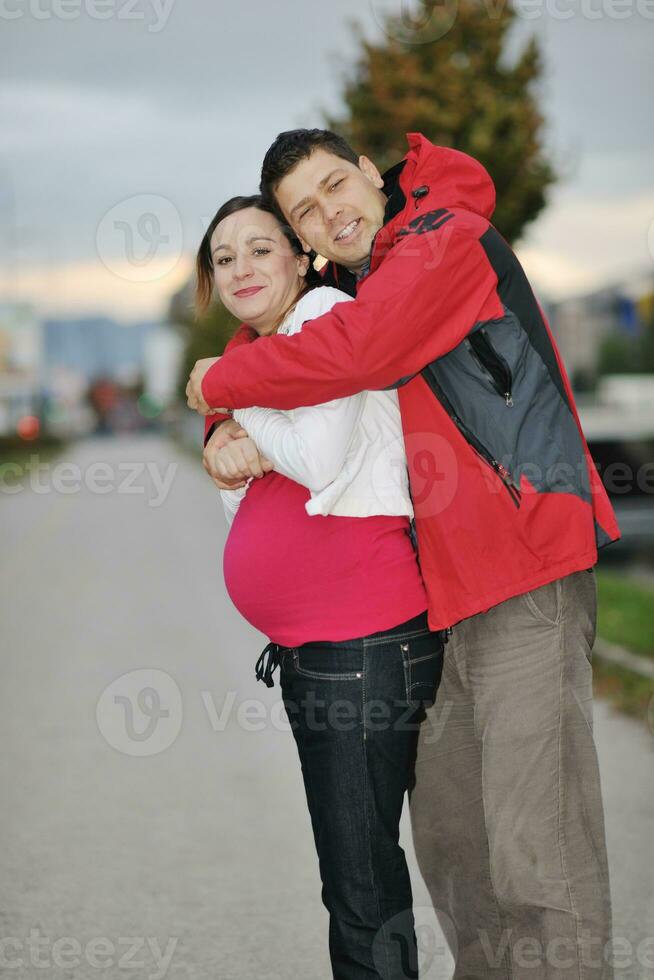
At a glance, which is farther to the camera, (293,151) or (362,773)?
(293,151)

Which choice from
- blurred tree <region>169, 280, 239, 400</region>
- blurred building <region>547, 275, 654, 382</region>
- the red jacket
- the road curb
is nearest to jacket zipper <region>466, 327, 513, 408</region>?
the red jacket

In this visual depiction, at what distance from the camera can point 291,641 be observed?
236 centimetres

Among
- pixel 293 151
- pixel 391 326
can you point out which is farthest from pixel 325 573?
pixel 293 151

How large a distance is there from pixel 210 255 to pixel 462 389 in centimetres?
76

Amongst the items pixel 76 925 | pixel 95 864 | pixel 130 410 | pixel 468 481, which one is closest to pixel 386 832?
pixel 468 481

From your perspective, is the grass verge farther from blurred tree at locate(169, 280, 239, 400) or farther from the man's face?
blurred tree at locate(169, 280, 239, 400)

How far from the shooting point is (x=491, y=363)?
2262 millimetres

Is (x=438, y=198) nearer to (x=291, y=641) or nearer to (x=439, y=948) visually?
(x=291, y=641)

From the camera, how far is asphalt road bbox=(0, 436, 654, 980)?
3479mm

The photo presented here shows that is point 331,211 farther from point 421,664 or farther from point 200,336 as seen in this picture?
point 200,336

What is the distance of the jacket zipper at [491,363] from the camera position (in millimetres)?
2240

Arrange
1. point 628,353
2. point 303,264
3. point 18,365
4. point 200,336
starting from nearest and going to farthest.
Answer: point 303,264 < point 200,336 < point 628,353 < point 18,365

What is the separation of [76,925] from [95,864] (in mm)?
483

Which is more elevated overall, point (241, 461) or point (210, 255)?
point (210, 255)
